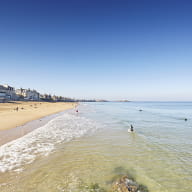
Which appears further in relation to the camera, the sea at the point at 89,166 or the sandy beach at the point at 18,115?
the sandy beach at the point at 18,115

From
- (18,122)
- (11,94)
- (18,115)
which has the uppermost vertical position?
(11,94)

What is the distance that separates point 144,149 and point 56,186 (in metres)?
6.47

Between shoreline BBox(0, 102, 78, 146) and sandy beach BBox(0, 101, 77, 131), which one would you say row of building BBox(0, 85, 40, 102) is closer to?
sandy beach BBox(0, 101, 77, 131)

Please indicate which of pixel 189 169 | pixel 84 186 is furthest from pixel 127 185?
pixel 189 169

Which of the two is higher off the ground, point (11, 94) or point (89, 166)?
point (11, 94)

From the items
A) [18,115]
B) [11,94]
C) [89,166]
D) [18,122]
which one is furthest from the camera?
[11,94]

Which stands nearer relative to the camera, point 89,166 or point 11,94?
point 89,166

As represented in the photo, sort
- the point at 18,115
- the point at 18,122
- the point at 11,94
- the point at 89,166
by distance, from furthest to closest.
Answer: the point at 11,94
the point at 18,115
the point at 18,122
the point at 89,166

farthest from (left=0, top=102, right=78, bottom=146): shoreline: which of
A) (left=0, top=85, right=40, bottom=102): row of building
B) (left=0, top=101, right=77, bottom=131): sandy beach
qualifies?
(left=0, top=85, right=40, bottom=102): row of building

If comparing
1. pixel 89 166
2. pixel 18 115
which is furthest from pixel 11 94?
pixel 89 166

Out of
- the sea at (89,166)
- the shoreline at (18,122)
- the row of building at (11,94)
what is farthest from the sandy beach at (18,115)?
the row of building at (11,94)

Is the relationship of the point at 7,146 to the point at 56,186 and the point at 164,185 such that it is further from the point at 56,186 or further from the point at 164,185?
the point at 164,185

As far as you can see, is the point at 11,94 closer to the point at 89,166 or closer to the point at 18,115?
the point at 18,115

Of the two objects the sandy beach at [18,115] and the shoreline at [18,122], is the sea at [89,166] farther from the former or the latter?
the sandy beach at [18,115]
